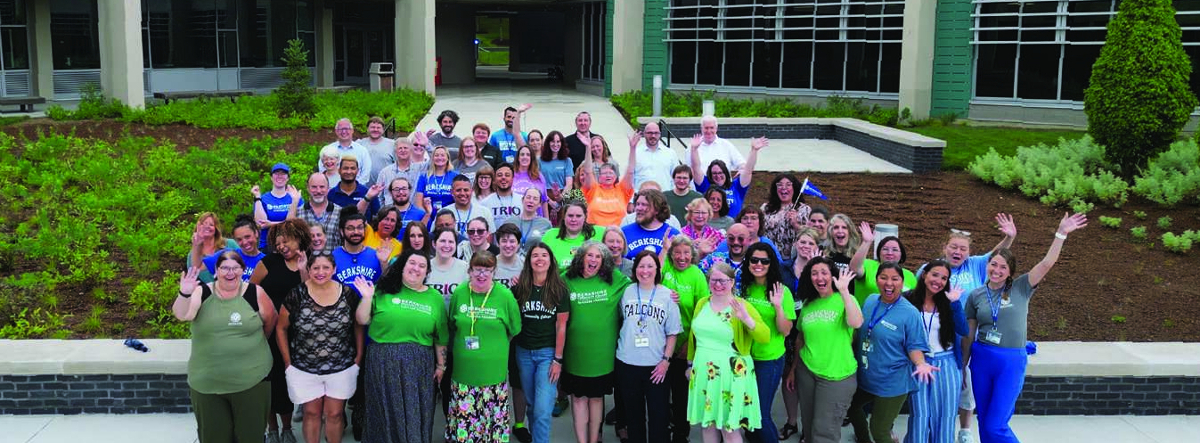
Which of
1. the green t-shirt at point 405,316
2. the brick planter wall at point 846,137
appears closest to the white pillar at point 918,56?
the brick planter wall at point 846,137

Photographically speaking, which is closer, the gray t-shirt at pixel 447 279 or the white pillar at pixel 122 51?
the gray t-shirt at pixel 447 279

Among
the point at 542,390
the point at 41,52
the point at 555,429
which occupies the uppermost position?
the point at 41,52

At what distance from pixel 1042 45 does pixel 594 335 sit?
1990 cm

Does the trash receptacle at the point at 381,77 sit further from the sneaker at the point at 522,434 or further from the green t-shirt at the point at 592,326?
the green t-shirt at the point at 592,326

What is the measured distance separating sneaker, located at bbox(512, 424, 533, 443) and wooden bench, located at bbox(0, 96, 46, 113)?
20473 mm

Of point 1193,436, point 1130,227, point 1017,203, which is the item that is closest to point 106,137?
point 1017,203

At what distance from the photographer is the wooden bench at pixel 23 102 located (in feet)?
79.7

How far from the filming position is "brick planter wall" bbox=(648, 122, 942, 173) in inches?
696

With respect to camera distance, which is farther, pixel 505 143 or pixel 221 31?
pixel 221 31

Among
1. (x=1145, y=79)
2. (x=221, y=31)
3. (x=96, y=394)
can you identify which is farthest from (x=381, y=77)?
(x=96, y=394)

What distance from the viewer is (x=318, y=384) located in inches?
287

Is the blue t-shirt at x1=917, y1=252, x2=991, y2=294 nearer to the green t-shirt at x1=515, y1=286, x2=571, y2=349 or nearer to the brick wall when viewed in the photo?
the green t-shirt at x1=515, y1=286, x2=571, y2=349

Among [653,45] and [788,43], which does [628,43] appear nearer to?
[653,45]

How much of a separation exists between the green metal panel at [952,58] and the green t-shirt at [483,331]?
798 inches
